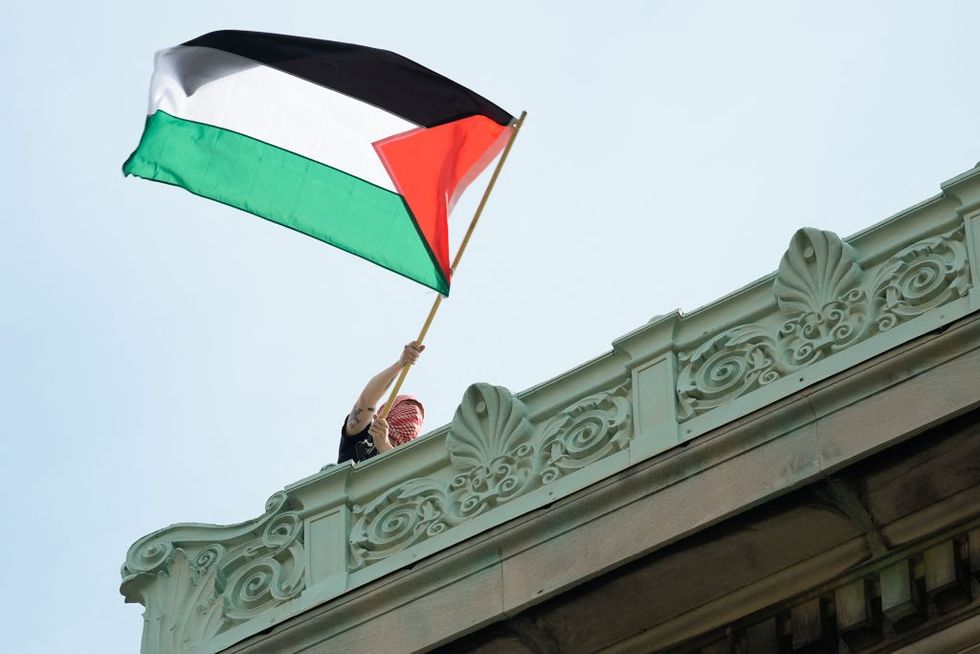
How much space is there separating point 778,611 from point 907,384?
1573mm

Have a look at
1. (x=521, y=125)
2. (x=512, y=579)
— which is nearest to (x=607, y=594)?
(x=512, y=579)

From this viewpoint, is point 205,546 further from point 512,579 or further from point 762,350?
point 762,350

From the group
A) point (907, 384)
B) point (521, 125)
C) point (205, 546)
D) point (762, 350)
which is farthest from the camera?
point (521, 125)

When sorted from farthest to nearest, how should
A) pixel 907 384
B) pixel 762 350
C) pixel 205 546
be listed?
1. pixel 205 546
2. pixel 762 350
3. pixel 907 384

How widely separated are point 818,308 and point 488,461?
248cm

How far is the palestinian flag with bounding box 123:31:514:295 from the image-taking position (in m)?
22.8

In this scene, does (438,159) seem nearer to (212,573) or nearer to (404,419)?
(404,419)

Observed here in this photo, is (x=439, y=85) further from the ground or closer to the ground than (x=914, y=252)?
further from the ground

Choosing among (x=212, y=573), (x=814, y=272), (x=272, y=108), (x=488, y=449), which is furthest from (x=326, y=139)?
(x=814, y=272)

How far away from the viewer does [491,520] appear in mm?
18266

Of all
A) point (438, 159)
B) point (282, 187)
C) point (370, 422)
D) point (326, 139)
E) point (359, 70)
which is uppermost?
point (359, 70)

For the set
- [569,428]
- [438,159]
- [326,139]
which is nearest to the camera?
[569,428]

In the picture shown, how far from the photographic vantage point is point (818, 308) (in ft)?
58.7

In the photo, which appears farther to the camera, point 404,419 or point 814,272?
point 404,419
